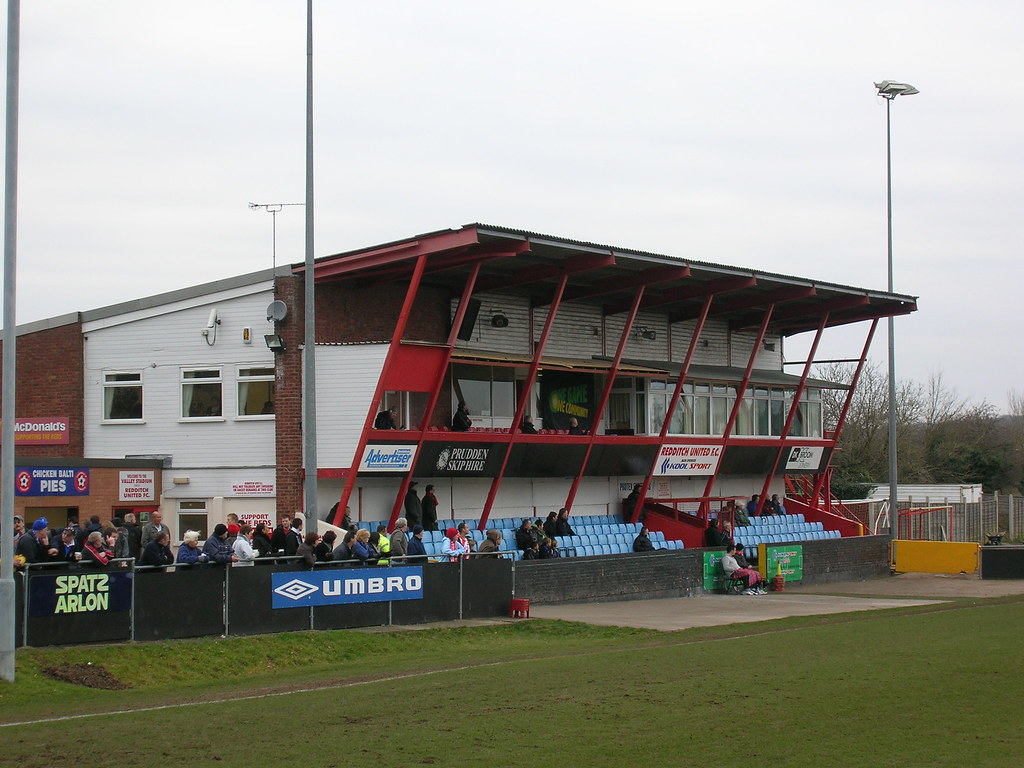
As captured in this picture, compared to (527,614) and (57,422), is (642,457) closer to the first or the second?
(527,614)

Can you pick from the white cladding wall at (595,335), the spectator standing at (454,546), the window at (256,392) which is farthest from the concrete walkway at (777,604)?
the white cladding wall at (595,335)

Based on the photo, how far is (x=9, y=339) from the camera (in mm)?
14086

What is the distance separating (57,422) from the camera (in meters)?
29.3

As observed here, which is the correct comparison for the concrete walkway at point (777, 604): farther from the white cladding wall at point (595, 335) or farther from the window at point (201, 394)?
the window at point (201, 394)

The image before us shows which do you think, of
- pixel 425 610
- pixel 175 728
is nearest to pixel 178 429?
pixel 425 610

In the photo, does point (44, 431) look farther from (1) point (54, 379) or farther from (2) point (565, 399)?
(2) point (565, 399)

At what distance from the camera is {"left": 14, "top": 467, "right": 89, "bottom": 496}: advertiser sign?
2467 cm

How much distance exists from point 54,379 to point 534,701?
2031 cm

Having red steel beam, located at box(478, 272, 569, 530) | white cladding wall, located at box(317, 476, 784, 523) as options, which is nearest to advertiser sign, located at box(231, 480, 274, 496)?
white cladding wall, located at box(317, 476, 784, 523)

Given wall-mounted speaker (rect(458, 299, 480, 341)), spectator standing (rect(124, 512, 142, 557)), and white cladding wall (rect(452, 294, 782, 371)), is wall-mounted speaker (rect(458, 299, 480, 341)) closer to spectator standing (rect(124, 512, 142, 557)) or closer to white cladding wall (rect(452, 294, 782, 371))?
white cladding wall (rect(452, 294, 782, 371))

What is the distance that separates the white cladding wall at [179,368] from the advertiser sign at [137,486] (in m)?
0.53

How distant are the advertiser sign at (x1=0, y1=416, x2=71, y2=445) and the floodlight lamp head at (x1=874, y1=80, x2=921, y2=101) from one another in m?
26.6

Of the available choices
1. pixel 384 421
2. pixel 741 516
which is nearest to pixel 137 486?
pixel 384 421

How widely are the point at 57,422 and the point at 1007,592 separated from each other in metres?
23.4
